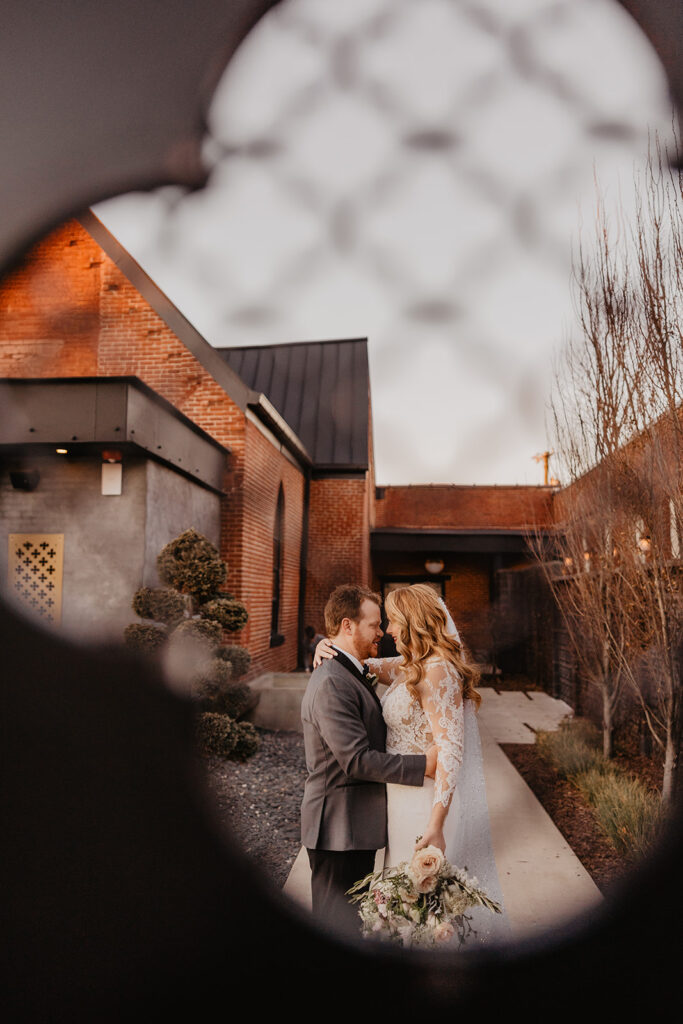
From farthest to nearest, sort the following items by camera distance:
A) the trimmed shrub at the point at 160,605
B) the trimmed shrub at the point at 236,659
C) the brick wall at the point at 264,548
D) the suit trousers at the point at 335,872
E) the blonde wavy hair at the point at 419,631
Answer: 1. the brick wall at the point at 264,548
2. the trimmed shrub at the point at 236,659
3. the trimmed shrub at the point at 160,605
4. the suit trousers at the point at 335,872
5. the blonde wavy hair at the point at 419,631

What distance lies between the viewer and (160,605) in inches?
157

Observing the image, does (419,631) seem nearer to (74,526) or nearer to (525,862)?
(74,526)

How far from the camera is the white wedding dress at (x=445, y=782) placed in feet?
5.44

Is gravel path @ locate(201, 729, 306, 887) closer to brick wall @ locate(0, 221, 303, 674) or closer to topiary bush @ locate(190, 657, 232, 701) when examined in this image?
topiary bush @ locate(190, 657, 232, 701)

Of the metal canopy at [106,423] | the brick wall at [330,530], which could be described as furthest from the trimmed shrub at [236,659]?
the brick wall at [330,530]

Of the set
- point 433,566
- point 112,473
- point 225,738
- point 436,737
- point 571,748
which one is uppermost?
point 112,473

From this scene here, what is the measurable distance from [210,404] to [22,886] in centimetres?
523

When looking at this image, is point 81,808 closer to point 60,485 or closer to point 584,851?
point 60,485

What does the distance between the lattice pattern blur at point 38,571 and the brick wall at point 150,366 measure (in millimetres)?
423

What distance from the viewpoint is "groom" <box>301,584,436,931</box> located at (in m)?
1.79

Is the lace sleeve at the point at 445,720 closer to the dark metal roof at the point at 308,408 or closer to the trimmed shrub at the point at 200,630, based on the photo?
the trimmed shrub at the point at 200,630

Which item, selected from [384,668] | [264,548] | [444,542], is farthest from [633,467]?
[264,548]

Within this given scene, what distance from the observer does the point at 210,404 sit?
6.09 m

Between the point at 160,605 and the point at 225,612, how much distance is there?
944 mm
